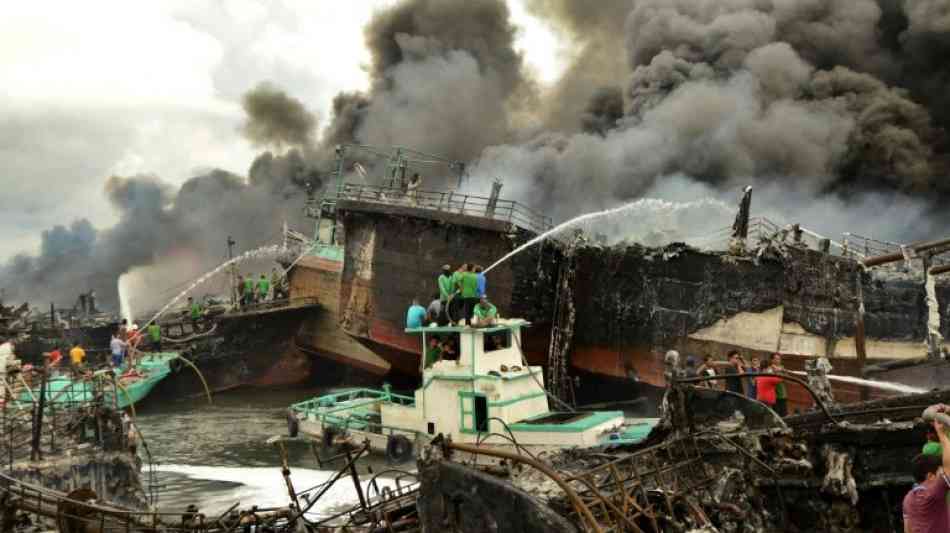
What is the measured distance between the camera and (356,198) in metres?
24.0

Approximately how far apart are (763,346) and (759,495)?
12.3 metres

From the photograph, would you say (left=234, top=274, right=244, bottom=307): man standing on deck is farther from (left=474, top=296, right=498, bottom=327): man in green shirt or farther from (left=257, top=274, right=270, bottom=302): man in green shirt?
(left=474, top=296, right=498, bottom=327): man in green shirt

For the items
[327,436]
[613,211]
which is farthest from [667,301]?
[327,436]

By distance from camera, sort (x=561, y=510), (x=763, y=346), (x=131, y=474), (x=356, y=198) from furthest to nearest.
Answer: (x=356, y=198)
(x=763, y=346)
(x=131, y=474)
(x=561, y=510)

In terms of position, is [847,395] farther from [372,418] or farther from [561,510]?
[561,510]

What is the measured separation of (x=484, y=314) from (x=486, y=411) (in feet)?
6.26

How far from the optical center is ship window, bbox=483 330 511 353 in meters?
15.6

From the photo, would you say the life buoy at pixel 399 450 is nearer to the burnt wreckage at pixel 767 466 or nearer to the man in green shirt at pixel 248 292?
the burnt wreckage at pixel 767 466

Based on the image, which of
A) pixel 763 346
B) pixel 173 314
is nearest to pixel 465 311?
pixel 763 346

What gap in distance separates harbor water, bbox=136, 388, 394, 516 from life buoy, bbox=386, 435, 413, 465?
3.27 feet

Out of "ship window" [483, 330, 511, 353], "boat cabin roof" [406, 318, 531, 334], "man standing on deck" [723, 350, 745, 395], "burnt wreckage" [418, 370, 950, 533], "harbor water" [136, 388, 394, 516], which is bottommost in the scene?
"harbor water" [136, 388, 394, 516]

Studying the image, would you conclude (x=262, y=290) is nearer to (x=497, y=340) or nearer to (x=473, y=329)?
(x=497, y=340)

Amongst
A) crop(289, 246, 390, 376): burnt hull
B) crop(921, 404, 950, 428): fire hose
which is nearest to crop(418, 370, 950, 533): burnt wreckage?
crop(921, 404, 950, 428): fire hose

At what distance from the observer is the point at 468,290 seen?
16.3m
